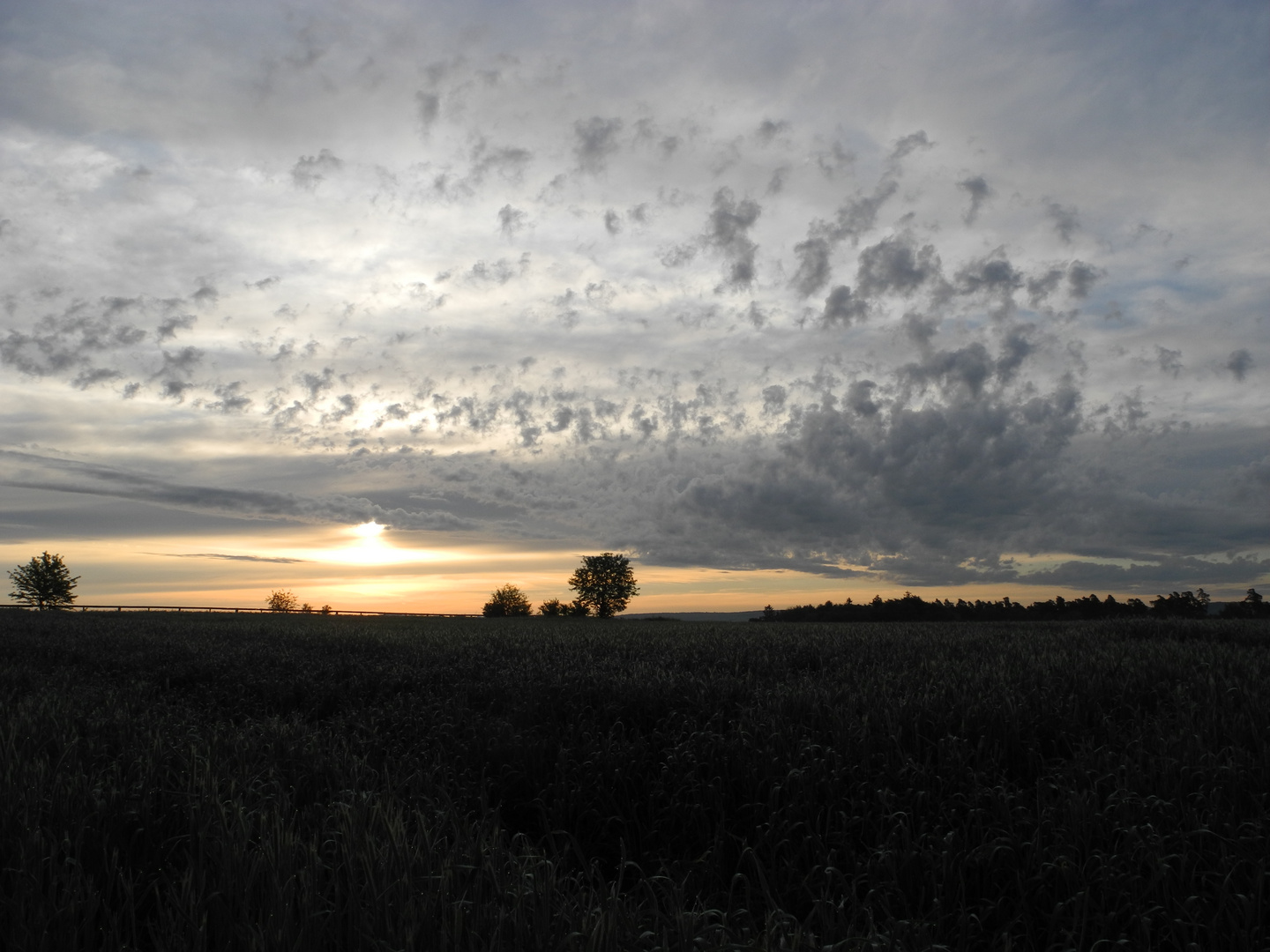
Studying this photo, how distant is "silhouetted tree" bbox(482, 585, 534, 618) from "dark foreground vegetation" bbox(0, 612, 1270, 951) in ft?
318

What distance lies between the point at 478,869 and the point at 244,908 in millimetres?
1003

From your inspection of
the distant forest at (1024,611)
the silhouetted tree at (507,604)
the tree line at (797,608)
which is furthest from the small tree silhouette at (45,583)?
the distant forest at (1024,611)

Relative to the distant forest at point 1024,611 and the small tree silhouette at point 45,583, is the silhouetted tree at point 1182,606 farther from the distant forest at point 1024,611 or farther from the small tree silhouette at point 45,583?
the small tree silhouette at point 45,583

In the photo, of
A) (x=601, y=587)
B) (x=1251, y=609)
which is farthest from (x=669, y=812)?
(x=601, y=587)

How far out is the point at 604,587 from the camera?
329 ft

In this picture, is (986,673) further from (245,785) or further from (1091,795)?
(245,785)

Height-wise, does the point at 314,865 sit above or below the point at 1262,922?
above

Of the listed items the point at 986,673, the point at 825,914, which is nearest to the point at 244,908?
the point at 825,914

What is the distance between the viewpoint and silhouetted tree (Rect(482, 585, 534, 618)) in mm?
105312

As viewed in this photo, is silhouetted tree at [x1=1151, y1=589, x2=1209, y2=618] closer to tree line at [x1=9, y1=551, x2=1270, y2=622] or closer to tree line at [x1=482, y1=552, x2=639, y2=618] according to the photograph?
tree line at [x1=9, y1=551, x2=1270, y2=622]

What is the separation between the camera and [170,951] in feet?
9.26

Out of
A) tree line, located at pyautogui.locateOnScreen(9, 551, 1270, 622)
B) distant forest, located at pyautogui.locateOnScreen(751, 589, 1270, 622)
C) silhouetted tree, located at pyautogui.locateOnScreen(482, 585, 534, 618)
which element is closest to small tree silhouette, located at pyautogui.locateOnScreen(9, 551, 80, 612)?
tree line, located at pyautogui.locateOnScreen(9, 551, 1270, 622)

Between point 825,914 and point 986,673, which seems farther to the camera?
point 986,673

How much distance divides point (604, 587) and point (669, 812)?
95.4 m
